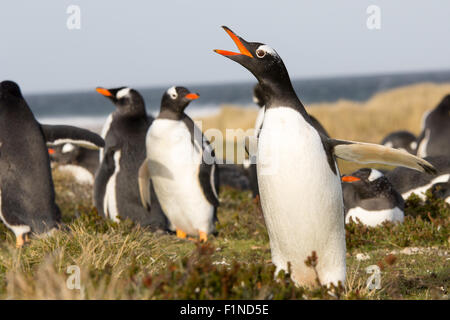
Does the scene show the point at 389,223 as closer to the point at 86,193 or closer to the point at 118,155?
the point at 118,155

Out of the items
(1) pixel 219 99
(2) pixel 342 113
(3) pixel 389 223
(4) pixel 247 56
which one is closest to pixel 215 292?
(4) pixel 247 56

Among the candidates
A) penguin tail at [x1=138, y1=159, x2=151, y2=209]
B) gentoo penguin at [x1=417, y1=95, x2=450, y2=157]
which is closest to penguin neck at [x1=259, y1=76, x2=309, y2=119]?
penguin tail at [x1=138, y1=159, x2=151, y2=209]

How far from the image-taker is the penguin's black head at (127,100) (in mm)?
7812

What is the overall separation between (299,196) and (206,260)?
878 mm

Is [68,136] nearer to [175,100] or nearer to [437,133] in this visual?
[175,100]

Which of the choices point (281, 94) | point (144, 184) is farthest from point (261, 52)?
point (144, 184)

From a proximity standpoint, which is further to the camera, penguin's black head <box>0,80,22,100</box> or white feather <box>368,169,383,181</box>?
white feather <box>368,169,383,181</box>

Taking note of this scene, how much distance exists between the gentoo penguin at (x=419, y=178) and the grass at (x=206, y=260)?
33 cm

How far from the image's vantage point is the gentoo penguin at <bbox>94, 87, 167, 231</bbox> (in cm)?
767

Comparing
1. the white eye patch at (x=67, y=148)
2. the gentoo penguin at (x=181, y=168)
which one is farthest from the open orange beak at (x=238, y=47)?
the white eye patch at (x=67, y=148)

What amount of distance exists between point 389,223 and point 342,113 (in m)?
16.5

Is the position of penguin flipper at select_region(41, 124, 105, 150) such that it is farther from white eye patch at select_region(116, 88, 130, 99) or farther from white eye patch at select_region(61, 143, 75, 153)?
white eye patch at select_region(61, 143, 75, 153)

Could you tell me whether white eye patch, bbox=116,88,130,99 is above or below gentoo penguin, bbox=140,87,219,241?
above

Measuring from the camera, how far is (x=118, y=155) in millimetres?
7750
